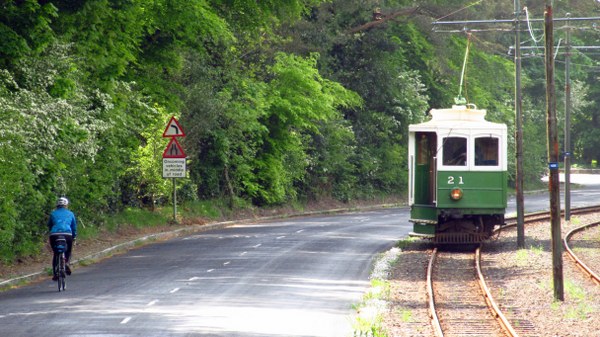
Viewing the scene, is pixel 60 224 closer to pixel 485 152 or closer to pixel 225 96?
pixel 485 152

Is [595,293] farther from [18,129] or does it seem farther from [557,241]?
[18,129]

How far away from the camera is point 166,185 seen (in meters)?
36.2

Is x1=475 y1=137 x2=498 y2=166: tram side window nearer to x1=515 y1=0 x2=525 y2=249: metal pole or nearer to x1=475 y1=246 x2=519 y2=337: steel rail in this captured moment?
x1=515 y1=0 x2=525 y2=249: metal pole

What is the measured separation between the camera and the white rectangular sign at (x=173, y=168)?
34.3 meters

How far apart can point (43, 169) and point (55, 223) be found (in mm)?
4743

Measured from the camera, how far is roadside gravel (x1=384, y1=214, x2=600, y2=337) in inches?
623

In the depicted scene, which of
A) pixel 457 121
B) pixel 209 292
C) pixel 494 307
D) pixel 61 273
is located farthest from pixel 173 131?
pixel 494 307

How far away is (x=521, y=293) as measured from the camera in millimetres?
20359

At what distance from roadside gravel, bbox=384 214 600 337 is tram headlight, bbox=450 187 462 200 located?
165 centimetres

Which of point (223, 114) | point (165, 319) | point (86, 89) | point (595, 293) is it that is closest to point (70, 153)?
point (86, 89)

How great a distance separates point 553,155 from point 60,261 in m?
9.00

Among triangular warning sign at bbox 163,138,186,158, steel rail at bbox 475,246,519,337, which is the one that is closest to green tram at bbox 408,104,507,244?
steel rail at bbox 475,246,519,337

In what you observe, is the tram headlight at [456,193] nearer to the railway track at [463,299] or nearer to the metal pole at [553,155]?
the railway track at [463,299]

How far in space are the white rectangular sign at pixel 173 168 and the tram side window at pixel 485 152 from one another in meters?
10.0
